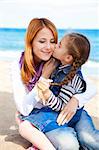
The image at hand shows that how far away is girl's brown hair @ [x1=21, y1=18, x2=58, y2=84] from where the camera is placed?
4.36ft

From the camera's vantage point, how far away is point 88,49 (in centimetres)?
132

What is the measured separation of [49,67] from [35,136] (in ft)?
0.91

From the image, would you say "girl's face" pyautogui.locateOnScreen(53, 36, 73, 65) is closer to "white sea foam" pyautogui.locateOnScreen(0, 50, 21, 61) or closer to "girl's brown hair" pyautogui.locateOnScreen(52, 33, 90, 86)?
"girl's brown hair" pyautogui.locateOnScreen(52, 33, 90, 86)

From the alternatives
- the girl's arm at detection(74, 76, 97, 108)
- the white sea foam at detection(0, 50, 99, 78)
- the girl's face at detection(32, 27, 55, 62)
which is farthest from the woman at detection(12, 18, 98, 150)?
the white sea foam at detection(0, 50, 99, 78)

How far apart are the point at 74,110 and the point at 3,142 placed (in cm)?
33

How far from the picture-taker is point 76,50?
1300mm

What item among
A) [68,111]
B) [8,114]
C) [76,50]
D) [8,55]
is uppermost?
[76,50]

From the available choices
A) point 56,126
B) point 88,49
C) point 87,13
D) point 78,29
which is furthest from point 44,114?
point 87,13

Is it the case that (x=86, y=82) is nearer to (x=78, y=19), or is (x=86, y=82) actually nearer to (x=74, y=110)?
(x=74, y=110)

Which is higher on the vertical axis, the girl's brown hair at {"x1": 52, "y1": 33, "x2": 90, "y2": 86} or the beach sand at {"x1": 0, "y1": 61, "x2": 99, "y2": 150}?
the girl's brown hair at {"x1": 52, "y1": 33, "x2": 90, "y2": 86}

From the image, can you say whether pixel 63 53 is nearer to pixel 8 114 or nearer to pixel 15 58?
pixel 15 58

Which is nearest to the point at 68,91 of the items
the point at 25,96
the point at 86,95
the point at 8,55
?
the point at 86,95

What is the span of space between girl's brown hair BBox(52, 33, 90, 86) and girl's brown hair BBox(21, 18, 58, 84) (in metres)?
0.07

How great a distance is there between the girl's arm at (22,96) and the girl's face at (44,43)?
0.36 ft
